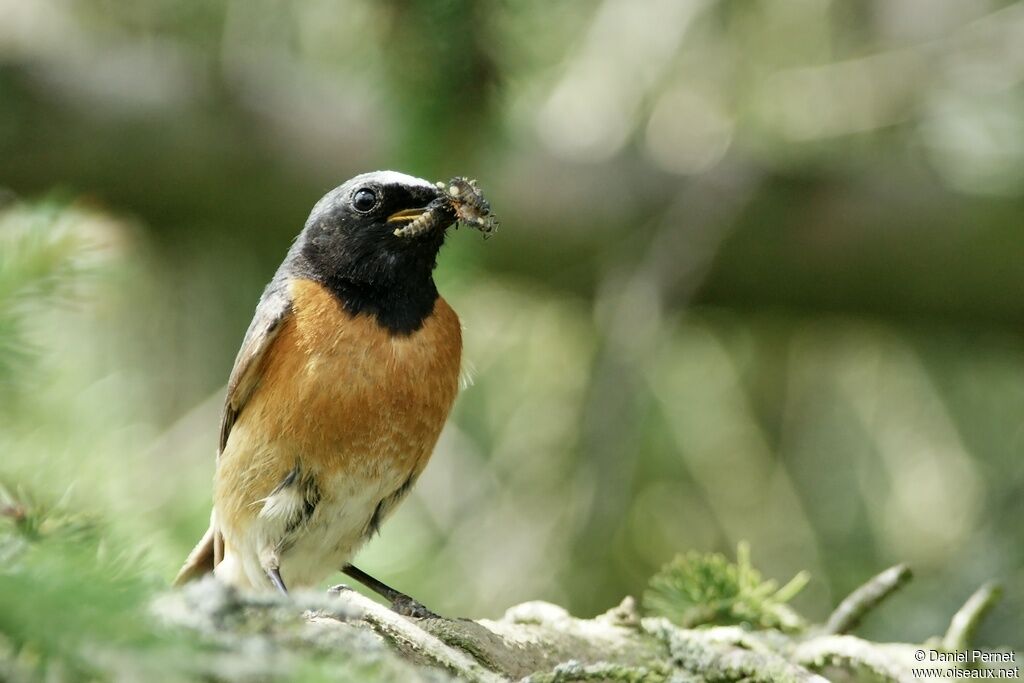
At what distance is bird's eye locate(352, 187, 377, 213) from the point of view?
4211mm

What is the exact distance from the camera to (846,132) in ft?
21.7

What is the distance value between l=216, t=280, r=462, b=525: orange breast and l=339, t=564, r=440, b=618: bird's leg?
428 mm

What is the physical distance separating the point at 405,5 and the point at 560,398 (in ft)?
8.97

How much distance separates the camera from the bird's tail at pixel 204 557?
14.2 ft

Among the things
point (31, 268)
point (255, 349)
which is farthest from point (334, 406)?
point (31, 268)

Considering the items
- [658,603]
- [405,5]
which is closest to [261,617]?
[658,603]

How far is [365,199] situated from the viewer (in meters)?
4.21

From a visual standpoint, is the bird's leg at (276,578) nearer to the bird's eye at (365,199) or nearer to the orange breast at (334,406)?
the orange breast at (334,406)

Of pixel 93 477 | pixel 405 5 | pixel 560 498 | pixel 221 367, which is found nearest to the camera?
pixel 93 477

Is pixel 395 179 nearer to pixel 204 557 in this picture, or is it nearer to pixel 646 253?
Answer: pixel 204 557

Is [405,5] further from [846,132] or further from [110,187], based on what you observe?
[846,132]

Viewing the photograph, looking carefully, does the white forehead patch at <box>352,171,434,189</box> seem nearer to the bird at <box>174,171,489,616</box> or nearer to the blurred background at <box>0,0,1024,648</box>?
the bird at <box>174,171,489,616</box>

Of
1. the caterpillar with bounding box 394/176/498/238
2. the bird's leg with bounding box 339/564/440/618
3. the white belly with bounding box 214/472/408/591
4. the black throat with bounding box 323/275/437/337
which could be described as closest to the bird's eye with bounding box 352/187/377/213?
the caterpillar with bounding box 394/176/498/238

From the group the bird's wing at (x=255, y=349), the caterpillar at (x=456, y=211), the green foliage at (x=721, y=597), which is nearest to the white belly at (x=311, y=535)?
the bird's wing at (x=255, y=349)
